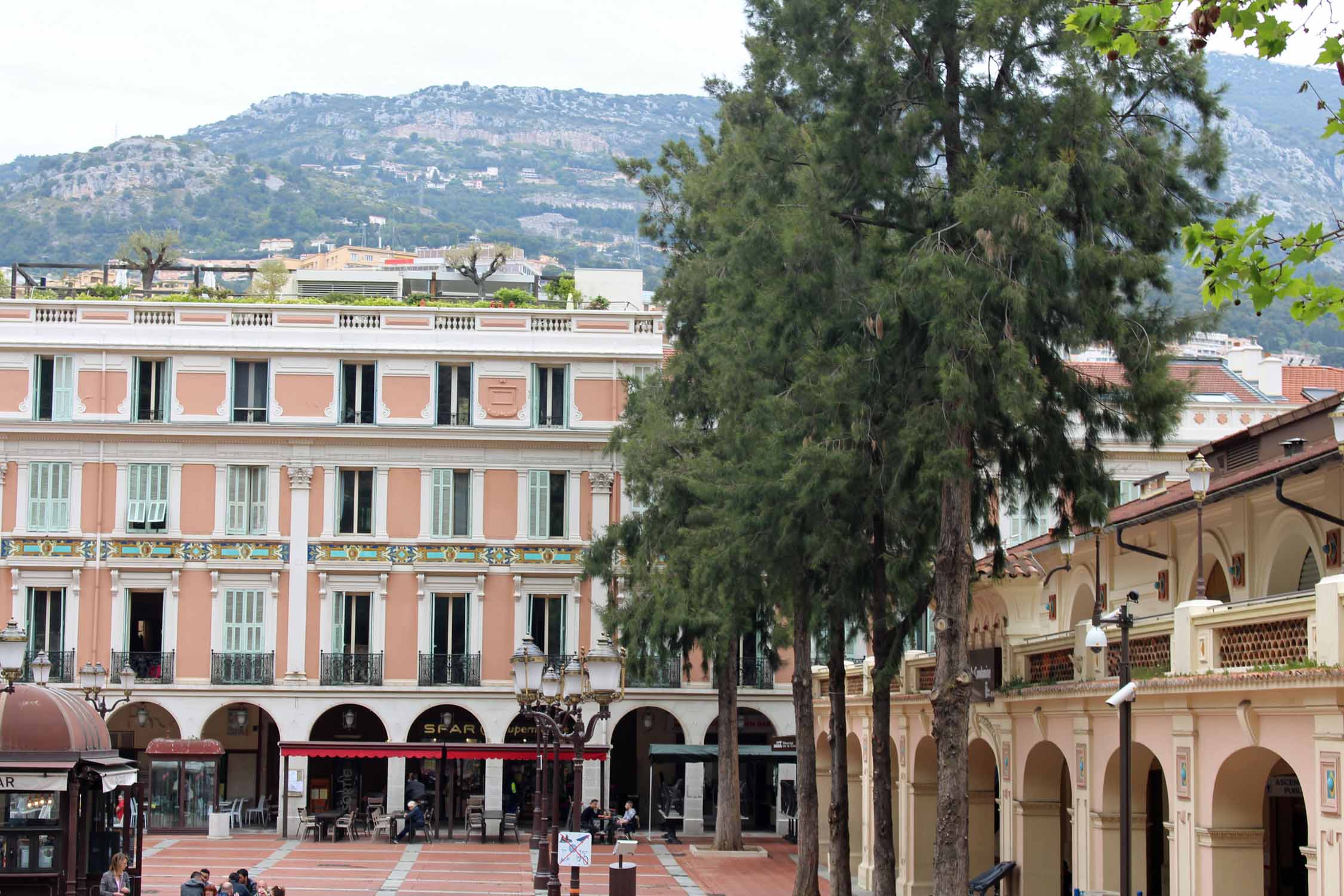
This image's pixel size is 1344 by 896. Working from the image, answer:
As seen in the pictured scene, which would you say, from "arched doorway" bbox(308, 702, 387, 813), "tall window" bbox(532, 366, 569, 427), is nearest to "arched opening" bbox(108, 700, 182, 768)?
"arched doorway" bbox(308, 702, 387, 813)

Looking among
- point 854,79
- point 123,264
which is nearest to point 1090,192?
point 854,79

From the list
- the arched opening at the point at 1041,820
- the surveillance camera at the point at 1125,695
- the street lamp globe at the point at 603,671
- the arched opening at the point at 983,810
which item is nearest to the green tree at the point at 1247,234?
the surveillance camera at the point at 1125,695

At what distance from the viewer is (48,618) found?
168ft

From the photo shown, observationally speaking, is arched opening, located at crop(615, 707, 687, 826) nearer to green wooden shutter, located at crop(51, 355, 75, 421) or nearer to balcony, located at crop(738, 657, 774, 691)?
balcony, located at crop(738, 657, 774, 691)

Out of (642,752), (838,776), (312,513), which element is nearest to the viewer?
(838,776)

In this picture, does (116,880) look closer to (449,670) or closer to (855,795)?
(855,795)

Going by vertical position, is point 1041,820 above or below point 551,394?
below

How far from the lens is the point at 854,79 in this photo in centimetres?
2294

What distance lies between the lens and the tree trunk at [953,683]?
22.1m

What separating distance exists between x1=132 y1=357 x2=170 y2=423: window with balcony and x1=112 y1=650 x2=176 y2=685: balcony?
268 inches

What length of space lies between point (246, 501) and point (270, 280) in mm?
11766

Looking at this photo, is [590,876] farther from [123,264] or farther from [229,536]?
[123,264]

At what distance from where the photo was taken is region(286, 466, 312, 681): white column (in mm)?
51438

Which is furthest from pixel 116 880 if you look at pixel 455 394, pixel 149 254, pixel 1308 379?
pixel 1308 379
